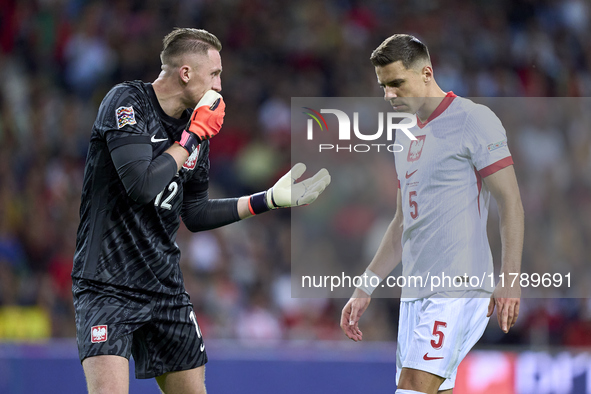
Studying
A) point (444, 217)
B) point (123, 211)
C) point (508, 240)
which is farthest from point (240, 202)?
point (508, 240)

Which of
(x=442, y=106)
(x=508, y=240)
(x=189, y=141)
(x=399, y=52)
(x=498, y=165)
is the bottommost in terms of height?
(x=508, y=240)

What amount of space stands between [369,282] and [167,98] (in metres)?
1.49

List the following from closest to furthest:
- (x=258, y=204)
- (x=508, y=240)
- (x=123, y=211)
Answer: (x=508, y=240), (x=123, y=211), (x=258, y=204)

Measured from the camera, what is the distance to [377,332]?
23.5 feet

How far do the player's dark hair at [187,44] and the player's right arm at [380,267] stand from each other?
1.33 metres

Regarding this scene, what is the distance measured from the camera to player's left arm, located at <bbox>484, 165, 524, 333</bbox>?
11.0ft

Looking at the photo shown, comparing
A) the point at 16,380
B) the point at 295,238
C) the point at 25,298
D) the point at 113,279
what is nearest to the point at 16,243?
the point at 25,298

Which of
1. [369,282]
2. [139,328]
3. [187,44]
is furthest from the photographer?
[369,282]

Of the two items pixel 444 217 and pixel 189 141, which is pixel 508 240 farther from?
pixel 189 141

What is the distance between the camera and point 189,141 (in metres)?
3.59

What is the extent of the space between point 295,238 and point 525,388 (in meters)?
2.49

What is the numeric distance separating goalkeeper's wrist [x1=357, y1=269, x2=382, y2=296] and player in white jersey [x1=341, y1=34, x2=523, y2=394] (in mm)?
236

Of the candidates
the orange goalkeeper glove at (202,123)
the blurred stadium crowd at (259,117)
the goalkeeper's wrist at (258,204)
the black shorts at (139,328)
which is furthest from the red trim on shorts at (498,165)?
the blurred stadium crowd at (259,117)

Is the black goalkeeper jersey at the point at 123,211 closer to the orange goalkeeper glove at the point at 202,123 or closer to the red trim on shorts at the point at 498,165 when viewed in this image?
the orange goalkeeper glove at the point at 202,123
